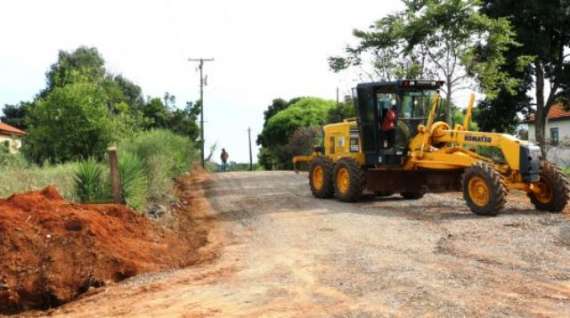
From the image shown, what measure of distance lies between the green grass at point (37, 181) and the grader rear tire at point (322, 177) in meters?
6.46

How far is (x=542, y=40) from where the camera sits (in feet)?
97.7

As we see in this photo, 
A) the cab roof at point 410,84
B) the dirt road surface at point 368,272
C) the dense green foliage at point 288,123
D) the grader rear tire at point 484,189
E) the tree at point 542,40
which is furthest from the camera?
the dense green foliage at point 288,123

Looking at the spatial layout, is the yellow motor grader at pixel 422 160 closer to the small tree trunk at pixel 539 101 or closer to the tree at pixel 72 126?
the tree at pixel 72 126

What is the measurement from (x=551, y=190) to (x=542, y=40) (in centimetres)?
1835

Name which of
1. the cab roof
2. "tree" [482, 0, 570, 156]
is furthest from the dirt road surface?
"tree" [482, 0, 570, 156]

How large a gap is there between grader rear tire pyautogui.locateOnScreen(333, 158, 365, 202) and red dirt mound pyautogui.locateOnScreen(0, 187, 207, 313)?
612cm

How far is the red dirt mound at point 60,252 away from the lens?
8.73 metres

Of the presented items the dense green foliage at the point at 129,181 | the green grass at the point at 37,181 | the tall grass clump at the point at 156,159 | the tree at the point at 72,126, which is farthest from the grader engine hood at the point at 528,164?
the tree at the point at 72,126

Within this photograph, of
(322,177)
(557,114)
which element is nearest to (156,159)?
(322,177)

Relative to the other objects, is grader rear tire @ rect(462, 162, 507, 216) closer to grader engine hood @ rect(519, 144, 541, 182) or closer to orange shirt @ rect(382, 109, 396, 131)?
grader engine hood @ rect(519, 144, 541, 182)

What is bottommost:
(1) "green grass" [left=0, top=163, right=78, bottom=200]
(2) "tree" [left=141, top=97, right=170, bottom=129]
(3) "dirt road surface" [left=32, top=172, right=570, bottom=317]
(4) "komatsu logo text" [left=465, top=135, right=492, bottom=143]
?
(3) "dirt road surface" [left=32, top=172, right=570, bottom=317]

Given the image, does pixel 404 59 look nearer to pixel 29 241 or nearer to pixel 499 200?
pixel 499 200

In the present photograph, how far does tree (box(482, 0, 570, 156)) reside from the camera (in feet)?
97.7

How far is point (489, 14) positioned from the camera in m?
30.9
